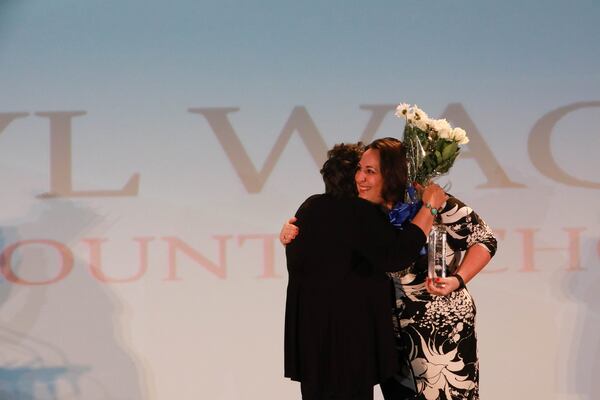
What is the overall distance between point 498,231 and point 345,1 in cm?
137

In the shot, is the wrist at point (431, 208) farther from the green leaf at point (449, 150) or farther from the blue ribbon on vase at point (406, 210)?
the green leaf at point (449, 150)

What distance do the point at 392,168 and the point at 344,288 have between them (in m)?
Result: 0.45

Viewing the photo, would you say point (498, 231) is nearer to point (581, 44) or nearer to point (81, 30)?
point (581, 44)

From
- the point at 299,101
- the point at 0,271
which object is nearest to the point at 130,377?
the point at 0,271

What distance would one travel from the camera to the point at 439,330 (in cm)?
271

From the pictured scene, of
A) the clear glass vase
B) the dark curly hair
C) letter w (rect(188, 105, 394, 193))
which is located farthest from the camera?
letter w (rect(188, 105, 394, 193))

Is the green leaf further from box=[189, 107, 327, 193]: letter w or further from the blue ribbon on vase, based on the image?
box=[189, 107, 327, 193]: letter w

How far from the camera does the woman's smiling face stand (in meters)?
2.65

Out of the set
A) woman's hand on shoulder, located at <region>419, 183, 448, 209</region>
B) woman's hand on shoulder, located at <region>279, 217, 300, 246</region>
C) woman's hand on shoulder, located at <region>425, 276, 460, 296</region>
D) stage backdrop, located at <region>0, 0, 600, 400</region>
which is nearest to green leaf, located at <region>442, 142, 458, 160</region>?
woman's hand on shoulder, located at <region>419, 183, 448, 209</region>

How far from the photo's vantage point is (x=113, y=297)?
4.08 m

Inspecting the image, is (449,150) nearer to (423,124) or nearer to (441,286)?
(423,124)

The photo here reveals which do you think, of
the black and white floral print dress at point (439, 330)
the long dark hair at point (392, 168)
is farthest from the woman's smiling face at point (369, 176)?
the black and white floral print dress at point (439, 330)

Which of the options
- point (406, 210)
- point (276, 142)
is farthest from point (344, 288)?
point (276, 142)

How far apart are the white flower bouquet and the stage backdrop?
1427mm
